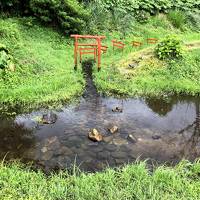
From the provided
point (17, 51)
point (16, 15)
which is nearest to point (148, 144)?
point (17, 51)

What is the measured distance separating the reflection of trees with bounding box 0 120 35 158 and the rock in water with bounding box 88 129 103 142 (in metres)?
1.89

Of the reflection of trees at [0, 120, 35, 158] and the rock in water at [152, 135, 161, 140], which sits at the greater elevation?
the reflection of trees at [0, 120, 35, 158]

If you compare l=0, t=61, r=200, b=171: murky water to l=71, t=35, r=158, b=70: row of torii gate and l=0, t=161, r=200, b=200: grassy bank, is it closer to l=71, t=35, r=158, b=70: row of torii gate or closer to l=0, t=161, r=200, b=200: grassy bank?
l=0, t=161, r=200, b=200: grassy bank

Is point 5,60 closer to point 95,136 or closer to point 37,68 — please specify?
point 37,68

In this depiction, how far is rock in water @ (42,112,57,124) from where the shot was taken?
1350cm

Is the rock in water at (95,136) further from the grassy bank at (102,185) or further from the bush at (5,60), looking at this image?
the bush at (5,60)

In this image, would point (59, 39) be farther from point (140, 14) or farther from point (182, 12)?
point (182, 12)

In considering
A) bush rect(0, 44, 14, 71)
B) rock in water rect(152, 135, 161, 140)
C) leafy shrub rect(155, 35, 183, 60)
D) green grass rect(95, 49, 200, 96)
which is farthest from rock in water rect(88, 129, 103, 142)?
leafy shrub rect(155, 35, 183, 60)

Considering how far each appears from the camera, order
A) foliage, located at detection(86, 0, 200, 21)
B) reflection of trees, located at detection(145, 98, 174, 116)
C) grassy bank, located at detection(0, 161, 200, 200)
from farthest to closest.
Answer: foliage, located at detection(86, 0, 200, 21) < reflection of trees, located at detection(145, 98, 174, 116) < grassy bank, located at detection(0, 161, 200, 200)

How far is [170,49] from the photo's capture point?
18.5 metres

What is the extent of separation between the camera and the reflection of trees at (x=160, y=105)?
15.4m

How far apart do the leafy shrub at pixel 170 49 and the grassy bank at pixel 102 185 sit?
9.09m

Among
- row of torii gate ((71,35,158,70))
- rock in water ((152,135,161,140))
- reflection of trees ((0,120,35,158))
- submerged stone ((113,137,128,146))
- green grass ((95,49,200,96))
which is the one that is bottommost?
rock in water ((152,135,161,140))

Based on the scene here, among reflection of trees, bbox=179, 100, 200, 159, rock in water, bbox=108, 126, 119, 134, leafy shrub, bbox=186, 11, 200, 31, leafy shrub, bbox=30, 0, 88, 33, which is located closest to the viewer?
reflection of trees, bbox=179, 100, 200, 159
